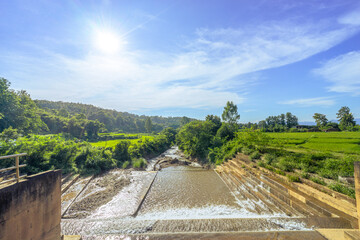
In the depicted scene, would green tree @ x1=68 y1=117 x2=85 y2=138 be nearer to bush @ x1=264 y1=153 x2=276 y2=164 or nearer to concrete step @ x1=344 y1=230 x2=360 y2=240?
bush @ x1=264 y1=153 x2=276 y2=164

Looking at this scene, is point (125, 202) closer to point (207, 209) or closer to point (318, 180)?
point (207, 209)

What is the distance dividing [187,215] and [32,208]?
5.67 m

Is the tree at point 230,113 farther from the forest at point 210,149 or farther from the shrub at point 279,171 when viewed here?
the shrub at point 279,171

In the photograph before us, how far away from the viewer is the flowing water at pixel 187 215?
5977 millimetres

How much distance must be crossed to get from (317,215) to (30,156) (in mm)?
16532

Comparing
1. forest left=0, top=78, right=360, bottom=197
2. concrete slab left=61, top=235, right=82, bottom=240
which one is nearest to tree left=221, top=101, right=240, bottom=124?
forest left=0, top=78, right=360, bottom=197

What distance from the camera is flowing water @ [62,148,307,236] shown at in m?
5.98

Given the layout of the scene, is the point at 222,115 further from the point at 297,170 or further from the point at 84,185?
the point at 84,185

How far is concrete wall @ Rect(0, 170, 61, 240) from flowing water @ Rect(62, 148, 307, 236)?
1.88 metres

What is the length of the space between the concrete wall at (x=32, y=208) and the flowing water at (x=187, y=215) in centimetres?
188

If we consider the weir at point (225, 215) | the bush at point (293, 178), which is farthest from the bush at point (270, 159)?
the bush at point (293, 178)

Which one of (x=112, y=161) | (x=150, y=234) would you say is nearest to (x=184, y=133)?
(x=112, y=161)

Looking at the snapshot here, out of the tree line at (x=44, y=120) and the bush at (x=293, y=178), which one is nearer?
the bush at (x=293, y=178)

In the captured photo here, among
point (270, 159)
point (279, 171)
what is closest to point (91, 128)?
point (270, 159)
